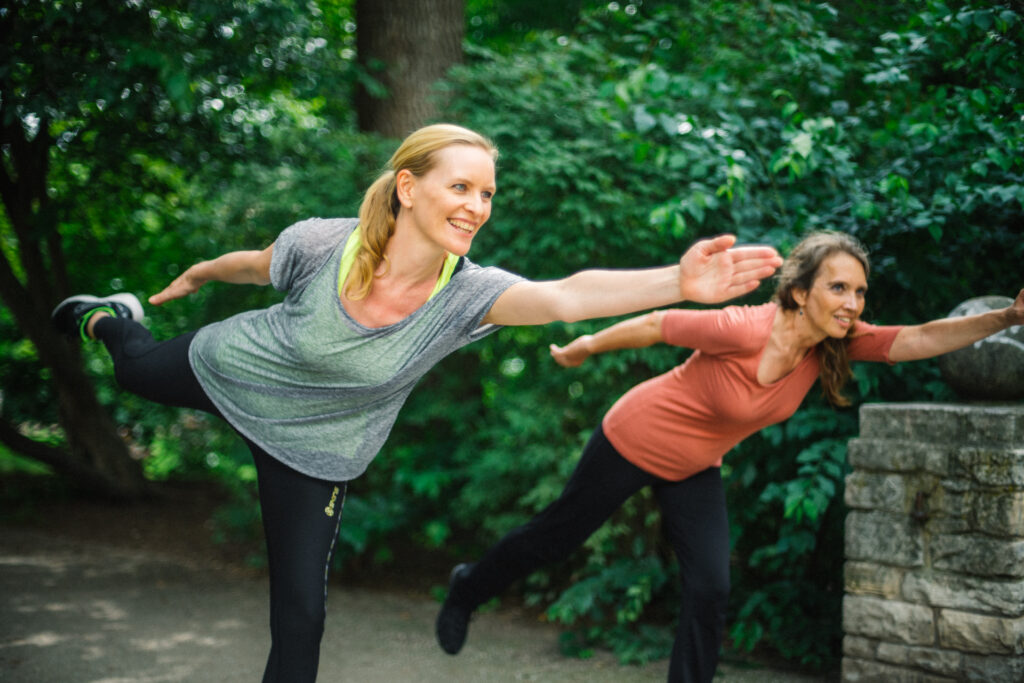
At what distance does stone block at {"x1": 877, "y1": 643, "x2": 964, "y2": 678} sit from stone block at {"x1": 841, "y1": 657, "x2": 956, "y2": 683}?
0.08ft

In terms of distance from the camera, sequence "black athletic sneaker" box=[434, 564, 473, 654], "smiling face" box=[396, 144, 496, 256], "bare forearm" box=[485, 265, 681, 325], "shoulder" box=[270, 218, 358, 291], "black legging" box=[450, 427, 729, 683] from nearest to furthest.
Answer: "bare forearm" box=[485, 265, 681, 325] < "smiling face" box=[396, 144, 496, 256] < "shoulder" box=[270, 218, 358, 291] < "black legging" box=[450, 427, 729, 683] < "black athletic sneaker" box=[434, 564, 473, 654]

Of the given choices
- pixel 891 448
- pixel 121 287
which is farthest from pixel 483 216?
pixel 121 287

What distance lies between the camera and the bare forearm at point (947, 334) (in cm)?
299

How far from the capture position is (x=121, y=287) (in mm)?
7895

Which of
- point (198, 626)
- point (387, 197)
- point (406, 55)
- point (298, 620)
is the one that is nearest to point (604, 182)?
point (387, 197)

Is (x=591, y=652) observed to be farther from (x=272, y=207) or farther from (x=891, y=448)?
(x=272, y=207)

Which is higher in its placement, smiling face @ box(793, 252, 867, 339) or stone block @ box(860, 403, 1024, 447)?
smiling face @ box(793, 252, 867, 339)

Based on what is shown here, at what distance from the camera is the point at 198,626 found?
4879 millimetres

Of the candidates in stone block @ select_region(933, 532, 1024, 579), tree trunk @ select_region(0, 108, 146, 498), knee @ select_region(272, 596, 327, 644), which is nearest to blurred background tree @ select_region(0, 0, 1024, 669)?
tree trunk @ select_region(0, 108, 146, 498)

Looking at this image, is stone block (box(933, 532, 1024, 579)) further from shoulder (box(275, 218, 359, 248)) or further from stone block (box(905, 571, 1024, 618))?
shoulder (box(275, 218, 359, 248))

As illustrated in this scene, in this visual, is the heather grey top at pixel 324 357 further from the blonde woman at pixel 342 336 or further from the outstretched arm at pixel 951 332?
the outstretched arm at pixel 951 332

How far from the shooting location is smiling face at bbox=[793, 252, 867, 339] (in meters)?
3.14

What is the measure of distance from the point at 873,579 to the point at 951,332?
124 cm

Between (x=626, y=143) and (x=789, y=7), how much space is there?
114 centimetres
